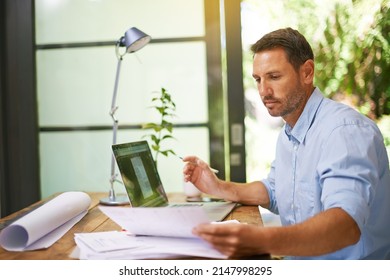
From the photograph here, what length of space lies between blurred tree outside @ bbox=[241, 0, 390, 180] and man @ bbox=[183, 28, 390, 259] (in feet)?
2.57

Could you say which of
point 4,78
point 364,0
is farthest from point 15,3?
point 364,0

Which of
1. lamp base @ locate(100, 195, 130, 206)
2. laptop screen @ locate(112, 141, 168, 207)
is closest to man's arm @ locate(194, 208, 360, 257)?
laptop screen @ locate(112, 141, 168, 207)

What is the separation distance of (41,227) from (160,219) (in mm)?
339

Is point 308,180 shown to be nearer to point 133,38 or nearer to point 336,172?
point 336,172

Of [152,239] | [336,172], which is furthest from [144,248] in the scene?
[336,172]

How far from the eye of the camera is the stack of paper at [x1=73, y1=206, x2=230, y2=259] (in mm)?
877

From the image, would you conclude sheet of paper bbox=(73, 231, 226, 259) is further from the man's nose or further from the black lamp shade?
the black lamp shade

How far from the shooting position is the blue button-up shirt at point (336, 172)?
0.99 meters

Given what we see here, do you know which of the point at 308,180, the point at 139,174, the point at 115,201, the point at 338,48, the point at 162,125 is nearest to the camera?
the point at 308,180

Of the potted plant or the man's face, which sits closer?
the man's face

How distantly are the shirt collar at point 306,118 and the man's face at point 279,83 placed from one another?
4 cm

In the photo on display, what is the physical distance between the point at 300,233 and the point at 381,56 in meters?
1.76

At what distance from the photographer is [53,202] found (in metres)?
1.23

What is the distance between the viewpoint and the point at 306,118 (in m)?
1.33
